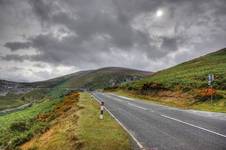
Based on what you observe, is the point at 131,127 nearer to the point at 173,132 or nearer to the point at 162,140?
the point at 173,132

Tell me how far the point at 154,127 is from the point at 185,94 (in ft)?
100.0

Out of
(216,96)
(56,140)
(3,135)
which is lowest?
(3,135)

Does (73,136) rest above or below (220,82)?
below

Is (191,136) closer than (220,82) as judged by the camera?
Yes

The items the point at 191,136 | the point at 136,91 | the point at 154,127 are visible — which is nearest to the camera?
the point at 191,136

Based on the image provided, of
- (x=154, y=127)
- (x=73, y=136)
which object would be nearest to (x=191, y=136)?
(x=154, y=127)

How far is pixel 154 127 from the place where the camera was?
16391 millimetres

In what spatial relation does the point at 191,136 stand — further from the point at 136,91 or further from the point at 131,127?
the point at 136,91

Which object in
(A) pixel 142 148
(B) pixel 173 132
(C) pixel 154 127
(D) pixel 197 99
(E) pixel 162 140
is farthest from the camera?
(D) pixel 197 99

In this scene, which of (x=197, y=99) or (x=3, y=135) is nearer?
(x=3, y=135)

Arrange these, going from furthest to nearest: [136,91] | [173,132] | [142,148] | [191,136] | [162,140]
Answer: [136,91]
[173,132]
[191,136]
[162,140]
[142,148]

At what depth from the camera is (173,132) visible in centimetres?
1460

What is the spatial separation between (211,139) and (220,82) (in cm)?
3641

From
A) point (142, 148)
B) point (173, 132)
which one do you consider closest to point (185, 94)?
point (173, 132)
